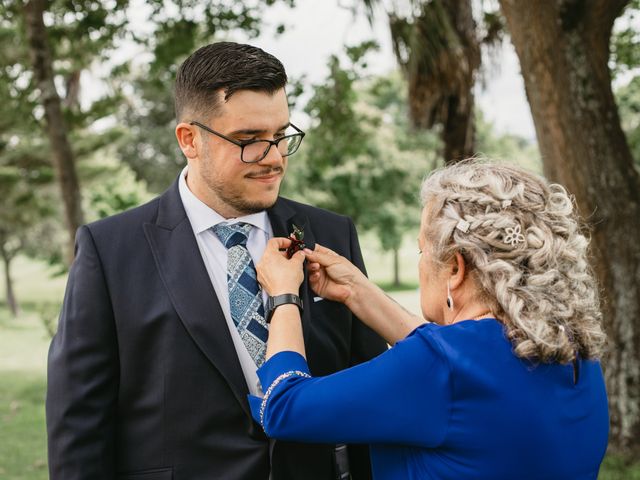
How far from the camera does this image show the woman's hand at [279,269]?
2336mm

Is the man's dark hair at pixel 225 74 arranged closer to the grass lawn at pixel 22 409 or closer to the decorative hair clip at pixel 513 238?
the decorative hair clip at pixel 513 238

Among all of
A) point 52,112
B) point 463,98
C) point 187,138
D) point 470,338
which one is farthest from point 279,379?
point 52,112

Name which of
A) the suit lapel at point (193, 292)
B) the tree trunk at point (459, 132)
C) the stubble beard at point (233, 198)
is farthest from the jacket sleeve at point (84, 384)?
the tree trunk at point (459, 132)

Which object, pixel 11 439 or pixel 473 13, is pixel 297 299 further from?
pixel 11 439

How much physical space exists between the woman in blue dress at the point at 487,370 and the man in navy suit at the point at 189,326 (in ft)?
0.91

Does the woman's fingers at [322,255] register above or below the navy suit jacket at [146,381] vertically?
above

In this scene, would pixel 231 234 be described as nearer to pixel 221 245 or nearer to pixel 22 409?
pixel 221 245

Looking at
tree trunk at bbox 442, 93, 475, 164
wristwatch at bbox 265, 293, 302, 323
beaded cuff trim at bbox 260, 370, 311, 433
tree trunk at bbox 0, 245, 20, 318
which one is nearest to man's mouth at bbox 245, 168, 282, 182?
wristwatch at bbox 265, 293, 302, 323

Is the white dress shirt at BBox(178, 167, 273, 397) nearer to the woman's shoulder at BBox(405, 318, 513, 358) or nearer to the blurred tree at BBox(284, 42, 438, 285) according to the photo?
the woman's shoulder at BBox(405, 318, 513, 358)

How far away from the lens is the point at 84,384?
223cm

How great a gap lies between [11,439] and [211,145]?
8.29m

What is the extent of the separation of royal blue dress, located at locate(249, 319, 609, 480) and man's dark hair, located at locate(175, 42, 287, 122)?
100cm

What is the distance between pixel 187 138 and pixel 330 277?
72 centimetres

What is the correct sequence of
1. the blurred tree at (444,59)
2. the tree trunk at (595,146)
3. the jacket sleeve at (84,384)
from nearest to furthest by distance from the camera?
the jacket sleeve at (84,384) → the tree trunk at (595,146) → the blurred tree at (444,59)
